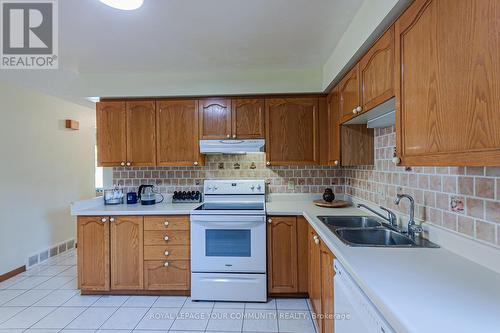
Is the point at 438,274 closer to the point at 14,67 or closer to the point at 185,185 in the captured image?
the point at 185,185

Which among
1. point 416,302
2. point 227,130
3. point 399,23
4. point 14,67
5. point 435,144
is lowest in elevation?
point 416,302

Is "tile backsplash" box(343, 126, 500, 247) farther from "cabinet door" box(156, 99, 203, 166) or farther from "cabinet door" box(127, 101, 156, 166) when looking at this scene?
"cabinet door" box(127, 101, 156, 166)

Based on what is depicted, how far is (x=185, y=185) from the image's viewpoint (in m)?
3.14

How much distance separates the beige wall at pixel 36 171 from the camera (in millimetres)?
3125

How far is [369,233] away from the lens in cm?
188

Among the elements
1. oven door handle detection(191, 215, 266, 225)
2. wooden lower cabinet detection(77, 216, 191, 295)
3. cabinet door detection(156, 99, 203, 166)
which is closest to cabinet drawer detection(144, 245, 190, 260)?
wooden lower cabinet detection(77, 216, 191, 295)

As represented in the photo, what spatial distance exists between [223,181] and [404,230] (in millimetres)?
1856

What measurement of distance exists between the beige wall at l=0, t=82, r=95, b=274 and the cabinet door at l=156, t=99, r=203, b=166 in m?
1.85

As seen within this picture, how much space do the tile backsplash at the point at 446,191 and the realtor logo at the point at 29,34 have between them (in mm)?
2458

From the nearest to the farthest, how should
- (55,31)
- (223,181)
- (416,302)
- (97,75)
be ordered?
(416,302) < (55,31) < (97,75) < (223,181)

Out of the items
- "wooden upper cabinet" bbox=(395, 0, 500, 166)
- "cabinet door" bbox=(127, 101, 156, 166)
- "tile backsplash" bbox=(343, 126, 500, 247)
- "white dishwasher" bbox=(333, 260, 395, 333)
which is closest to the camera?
"wooden upper cabinet" bbox=(395, 0, 500, 166)

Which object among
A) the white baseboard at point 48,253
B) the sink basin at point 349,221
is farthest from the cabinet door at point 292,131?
the white baseboard at point 48,253

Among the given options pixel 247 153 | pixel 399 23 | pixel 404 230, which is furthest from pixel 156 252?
pixel 399 23

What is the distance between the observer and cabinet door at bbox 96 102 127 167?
290 cm
